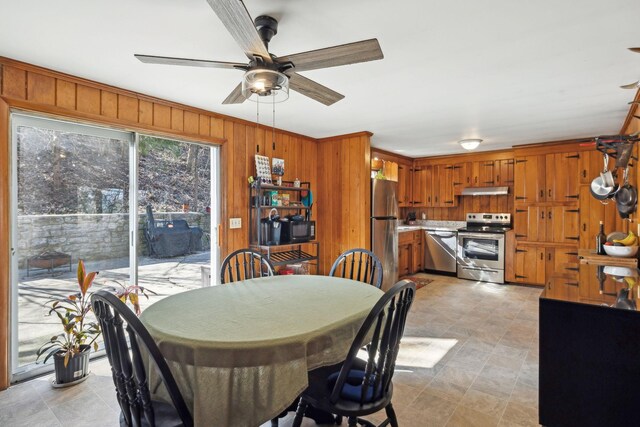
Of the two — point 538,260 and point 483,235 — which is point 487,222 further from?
point 538,260

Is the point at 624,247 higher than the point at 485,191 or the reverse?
the reverse

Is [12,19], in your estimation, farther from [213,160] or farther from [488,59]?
[488,59]

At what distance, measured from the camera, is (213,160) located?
12.5 ft

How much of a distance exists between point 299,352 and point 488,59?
7.45 ft

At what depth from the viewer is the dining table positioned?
50.2 inches

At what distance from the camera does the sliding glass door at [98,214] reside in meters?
2.61

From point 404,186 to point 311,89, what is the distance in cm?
492

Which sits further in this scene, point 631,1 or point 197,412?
point 631,1

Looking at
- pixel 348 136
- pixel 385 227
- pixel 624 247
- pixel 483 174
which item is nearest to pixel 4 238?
pixel 348 136

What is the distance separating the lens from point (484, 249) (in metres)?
5.82

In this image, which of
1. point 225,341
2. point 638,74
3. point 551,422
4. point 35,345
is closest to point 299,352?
point 225,341

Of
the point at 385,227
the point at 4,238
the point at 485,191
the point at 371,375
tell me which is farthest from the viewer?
the point at 485,191

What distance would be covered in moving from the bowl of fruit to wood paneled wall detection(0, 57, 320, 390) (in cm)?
328

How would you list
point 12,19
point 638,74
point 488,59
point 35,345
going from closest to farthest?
point 12,19 → point 488,59 → point 638,74 → point 35,345
